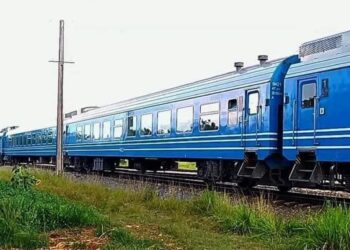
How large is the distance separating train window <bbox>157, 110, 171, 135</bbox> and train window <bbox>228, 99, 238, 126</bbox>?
4.68 meters

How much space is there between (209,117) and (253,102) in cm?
259

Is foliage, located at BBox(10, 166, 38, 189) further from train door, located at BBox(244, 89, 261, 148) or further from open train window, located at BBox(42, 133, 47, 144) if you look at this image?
open train window, located at BBox(42, 133, 47, 144)

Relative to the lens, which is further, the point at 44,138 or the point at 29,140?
the point at 29,140

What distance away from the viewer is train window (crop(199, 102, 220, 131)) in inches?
669

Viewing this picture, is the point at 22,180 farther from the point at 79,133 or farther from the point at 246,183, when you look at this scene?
the point at 79,133

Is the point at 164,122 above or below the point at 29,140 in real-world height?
above

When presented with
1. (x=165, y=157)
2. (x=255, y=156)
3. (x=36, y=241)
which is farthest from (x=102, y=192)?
(x=165, y=157)

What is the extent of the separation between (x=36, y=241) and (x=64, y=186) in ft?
28.6

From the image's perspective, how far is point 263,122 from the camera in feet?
47.5

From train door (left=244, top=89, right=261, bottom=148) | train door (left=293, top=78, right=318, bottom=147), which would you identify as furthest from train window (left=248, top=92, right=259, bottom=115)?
train door (left=293, top=78, right=318, bottom=147)

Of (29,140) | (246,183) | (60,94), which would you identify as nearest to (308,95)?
(246,183)

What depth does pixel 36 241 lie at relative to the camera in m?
6.70

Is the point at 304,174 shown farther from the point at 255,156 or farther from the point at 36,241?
the point at 36,241

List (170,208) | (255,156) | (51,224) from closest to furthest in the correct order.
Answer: (51,224) < (170,208) < (255,156)
